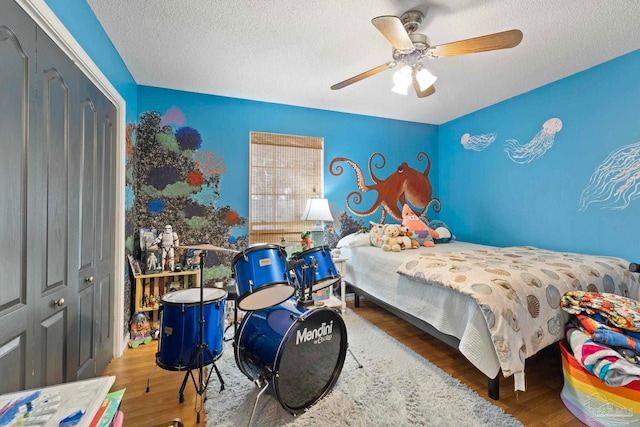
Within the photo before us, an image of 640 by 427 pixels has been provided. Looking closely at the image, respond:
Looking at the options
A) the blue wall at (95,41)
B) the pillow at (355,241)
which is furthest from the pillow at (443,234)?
the blue wall at (95,41)

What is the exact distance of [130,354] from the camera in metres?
2.30

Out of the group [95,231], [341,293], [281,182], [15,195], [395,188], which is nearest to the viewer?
[15,195]

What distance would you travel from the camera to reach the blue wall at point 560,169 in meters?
2.43

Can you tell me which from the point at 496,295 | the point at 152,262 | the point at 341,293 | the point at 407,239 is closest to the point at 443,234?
the point at 407,239

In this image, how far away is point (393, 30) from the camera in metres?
1.61

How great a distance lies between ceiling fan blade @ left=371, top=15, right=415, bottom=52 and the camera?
4.97ft

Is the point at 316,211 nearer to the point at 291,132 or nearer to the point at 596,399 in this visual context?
the point at 291,132

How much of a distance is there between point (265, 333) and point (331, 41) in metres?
2.11

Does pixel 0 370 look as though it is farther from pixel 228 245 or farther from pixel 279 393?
pixel 228 245

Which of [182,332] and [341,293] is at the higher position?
[182,332]

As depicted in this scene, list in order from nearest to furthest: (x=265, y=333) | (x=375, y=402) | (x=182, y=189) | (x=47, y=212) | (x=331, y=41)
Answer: (x=47, y=212) < (x=265, y=333) < (x=375, y=402) < (x=331, y=41) < (x=182, y=189)

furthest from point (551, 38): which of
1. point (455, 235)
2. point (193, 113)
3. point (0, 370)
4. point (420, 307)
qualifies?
point (0, 370)

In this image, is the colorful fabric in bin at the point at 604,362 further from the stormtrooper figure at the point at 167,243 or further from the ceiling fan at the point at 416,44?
the stormtrooper figure at the point at 167,243

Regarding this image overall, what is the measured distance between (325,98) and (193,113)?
1487mm
